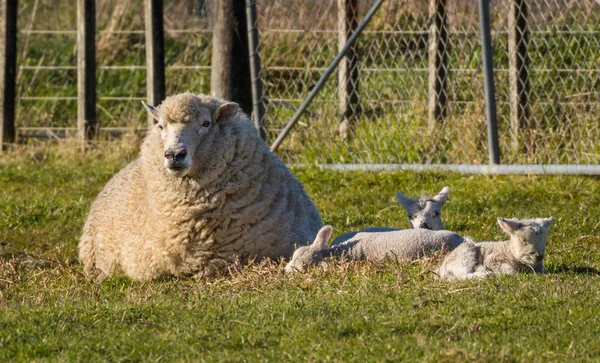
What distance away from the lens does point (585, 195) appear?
941 cm

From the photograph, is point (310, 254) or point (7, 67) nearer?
point (310, 254)

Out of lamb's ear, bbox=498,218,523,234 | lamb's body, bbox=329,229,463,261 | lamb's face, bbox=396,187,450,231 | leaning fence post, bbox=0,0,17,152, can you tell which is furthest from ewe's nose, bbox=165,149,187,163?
leaning fence post, bbox=0,0,17,152

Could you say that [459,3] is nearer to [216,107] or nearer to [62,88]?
[216,107]

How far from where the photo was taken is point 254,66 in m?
11.3

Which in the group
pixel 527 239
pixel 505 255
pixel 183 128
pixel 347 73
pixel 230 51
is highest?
pixel 230 51

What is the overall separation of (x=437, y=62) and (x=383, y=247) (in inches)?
184

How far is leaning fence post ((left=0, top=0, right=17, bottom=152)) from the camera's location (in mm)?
13508

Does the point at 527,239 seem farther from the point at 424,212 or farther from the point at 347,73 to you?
the point at 347,73

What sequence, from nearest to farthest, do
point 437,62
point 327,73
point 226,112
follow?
point 226,112 < point 327,73 < point 437,62

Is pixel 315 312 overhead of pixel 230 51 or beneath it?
beneath

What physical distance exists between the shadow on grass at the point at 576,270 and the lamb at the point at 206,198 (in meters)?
1.66

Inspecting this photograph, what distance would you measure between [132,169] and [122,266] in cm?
75

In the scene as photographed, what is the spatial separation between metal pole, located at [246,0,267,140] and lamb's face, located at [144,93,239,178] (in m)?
4.07

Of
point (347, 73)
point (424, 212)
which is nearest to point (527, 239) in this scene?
point (424, 212)
